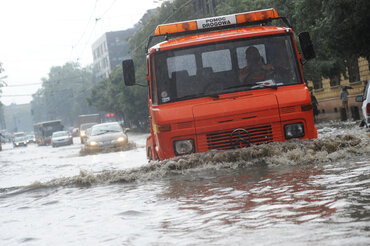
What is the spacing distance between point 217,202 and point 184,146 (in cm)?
201

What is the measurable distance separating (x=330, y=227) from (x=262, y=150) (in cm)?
396

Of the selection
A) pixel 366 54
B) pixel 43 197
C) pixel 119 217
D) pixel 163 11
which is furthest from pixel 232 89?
pixel 163 11

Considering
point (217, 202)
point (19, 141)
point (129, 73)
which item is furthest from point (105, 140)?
point (19, 141)

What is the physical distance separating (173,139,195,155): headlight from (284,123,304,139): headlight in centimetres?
133

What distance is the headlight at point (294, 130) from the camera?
8695mm

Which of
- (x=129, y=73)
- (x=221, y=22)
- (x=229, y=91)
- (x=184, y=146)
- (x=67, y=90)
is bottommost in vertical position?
(x=184, y=146)

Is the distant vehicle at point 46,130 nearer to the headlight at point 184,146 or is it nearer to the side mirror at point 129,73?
the side mirror at point 129,73

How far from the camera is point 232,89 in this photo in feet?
29.1

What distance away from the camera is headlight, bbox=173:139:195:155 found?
28.5 feet

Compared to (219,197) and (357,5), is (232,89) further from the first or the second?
(357,5)

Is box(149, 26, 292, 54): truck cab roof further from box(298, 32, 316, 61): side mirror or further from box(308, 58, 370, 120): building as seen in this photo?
box(308, 58, 370, 120): building

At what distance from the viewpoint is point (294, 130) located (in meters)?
8.73

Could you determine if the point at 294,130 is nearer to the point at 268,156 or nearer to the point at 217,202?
the point at 268,156

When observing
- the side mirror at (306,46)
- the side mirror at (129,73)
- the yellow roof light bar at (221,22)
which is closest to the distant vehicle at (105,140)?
the yellow roof light bar at (221,22)
